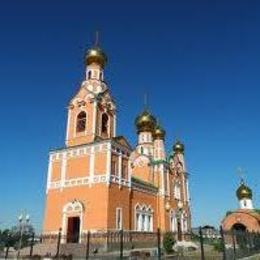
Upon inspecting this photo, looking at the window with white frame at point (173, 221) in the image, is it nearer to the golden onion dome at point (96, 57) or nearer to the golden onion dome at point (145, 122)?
the golden onion dome at point (145, 122)

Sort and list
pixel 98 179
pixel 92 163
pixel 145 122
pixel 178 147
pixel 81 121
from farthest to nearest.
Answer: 1. pixel 178 147
2. pixel 145 122
3. pixel 81 121
4. pixel 92 163
5. pixel 98 179

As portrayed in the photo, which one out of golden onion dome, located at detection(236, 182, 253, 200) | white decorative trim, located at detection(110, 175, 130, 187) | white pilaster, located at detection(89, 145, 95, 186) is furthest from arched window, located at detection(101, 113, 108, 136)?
golden onion dome, located at detection(236, 182, 253, 200)

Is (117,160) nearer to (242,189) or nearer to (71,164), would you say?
(71,164)

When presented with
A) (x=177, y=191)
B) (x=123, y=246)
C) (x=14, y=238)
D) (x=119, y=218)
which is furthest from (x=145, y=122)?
(x=14, y=238)

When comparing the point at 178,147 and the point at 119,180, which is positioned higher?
the point at 178,147

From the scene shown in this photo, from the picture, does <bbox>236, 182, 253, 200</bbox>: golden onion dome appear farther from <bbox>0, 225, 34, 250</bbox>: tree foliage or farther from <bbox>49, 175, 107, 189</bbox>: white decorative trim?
<bbox>0, 225, 34, 250</bbox>: tree foliage

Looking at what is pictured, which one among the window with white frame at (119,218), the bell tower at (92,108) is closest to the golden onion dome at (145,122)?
the bell tower at (92,108)

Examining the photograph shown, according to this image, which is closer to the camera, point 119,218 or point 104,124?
point 119,218

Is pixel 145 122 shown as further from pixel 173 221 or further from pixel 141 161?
pixel 173 221

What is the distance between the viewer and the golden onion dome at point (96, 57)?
1451 inches

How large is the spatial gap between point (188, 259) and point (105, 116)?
1826 cm

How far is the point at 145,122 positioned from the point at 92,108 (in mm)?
13424

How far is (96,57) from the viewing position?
36.8 meters

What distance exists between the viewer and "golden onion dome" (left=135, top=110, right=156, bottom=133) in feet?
152
